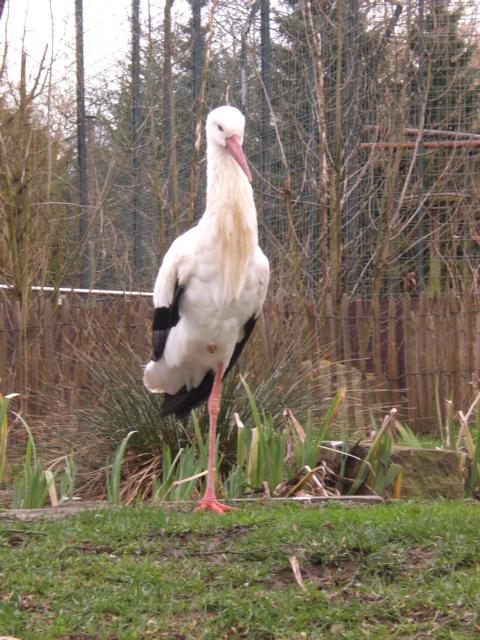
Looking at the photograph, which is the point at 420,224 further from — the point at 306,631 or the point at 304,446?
the point at 306,631

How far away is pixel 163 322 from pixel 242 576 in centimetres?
289

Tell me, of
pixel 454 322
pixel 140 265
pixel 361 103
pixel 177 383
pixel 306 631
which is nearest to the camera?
pixel 306 631

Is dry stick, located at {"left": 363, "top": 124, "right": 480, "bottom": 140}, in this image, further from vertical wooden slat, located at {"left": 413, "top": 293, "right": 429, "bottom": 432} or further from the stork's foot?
the stork's foot

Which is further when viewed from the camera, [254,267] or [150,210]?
[150,210]

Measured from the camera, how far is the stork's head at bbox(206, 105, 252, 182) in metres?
5.98

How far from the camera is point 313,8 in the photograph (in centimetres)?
1245

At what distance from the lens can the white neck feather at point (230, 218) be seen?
5.98 meters

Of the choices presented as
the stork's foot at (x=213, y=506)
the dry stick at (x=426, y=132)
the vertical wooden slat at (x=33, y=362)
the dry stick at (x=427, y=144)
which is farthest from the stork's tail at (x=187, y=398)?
the dry stick at (x=426, y=132)

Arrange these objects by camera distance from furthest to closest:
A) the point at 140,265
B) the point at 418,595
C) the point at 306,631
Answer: the point at 140,265 < the point at 418,595 < the point at 306,631

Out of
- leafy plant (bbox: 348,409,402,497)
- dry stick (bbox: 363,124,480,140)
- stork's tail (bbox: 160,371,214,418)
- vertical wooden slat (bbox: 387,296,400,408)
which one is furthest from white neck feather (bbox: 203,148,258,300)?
dry stick (bbox: 363,124,480,140)

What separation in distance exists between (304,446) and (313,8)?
26.0ft

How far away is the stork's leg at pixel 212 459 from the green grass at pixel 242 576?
0.48 meters

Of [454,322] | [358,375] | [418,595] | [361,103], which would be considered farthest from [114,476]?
[361,103]

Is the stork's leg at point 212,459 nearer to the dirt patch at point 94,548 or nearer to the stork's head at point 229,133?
the dirt patch at point 94,548
